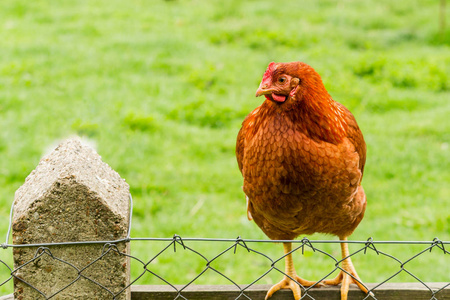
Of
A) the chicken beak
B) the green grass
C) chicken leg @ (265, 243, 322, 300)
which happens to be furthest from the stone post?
the green grass

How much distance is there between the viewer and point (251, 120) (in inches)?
104

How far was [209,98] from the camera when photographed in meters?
6.51

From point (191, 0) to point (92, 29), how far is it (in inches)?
81.6

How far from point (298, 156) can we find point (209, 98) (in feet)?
13.7

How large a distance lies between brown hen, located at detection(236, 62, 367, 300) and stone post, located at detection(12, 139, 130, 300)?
724mm

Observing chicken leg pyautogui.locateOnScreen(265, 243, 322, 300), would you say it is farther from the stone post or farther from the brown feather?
the stone post

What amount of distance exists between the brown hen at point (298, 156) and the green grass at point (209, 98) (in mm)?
1656

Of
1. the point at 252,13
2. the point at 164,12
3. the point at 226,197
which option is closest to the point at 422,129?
the point at 226,197

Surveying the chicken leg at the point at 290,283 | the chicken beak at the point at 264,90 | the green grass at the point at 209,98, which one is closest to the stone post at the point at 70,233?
the chicken leg at the point at 290,283

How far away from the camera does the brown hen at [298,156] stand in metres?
2.41

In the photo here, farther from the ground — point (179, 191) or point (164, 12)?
point (164, 12)

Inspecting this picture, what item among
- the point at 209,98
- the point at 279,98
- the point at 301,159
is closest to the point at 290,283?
the point at 301,159

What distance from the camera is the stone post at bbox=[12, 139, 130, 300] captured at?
6.04 feet

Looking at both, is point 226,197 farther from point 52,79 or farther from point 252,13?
point 252,13
